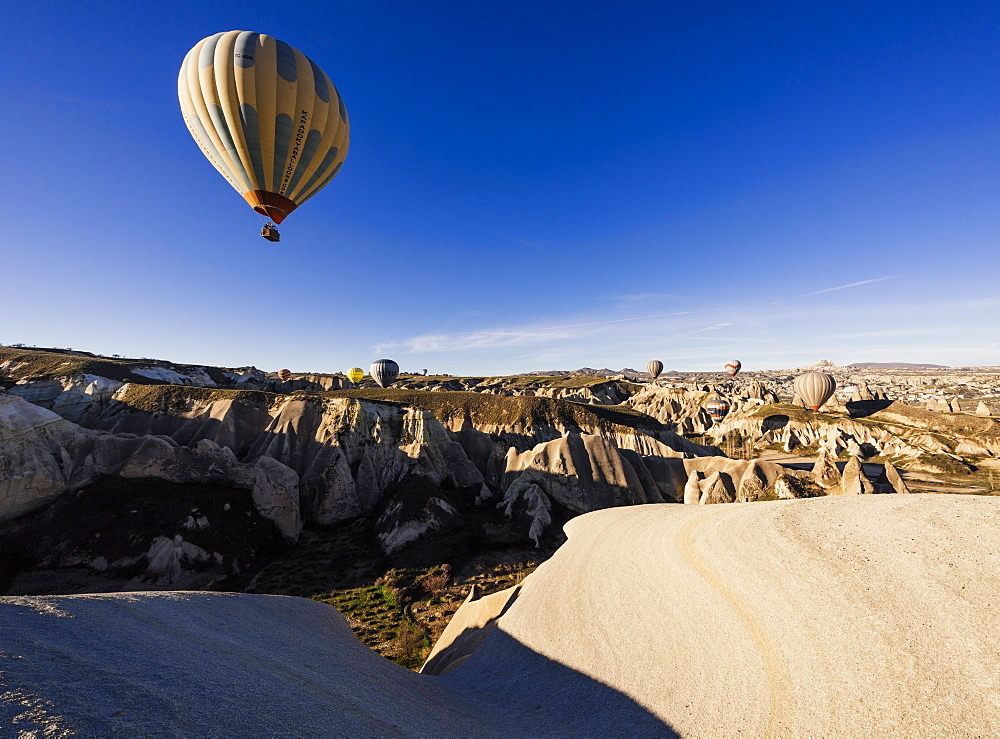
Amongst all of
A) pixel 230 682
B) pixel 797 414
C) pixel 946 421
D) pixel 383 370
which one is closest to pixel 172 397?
pixel 383 370

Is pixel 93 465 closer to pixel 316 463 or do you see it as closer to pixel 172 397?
pixel 316 463

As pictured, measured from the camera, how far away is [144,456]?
27.6 m

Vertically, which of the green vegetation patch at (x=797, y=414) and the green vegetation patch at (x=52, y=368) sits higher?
the green vegetation patch at (x=52, y=368)

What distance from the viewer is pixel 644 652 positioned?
11.6 meters

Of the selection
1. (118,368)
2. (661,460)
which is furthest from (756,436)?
(118,368)

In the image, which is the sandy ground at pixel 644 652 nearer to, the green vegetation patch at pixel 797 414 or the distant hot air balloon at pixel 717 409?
the green vegetation patch at pixel 797 414

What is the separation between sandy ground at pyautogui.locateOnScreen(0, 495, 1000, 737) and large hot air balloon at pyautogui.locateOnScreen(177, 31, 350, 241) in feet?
74.8

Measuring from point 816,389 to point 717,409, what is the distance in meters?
19.6

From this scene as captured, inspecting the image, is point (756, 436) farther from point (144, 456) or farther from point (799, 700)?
point (144, 456)

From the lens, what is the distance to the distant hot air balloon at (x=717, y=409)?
89.4 m

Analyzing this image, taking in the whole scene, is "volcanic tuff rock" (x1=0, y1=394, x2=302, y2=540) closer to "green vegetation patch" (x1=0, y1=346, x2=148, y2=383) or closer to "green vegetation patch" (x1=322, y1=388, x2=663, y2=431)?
"green vegetation patch" (x1=0, y1=346, x2=148, y2=383)

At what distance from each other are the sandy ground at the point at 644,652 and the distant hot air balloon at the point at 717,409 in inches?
3263

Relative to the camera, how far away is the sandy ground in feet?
18.7

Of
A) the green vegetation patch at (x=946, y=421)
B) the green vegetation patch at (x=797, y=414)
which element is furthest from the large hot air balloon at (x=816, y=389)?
the green vegetation patch at (x=946, y=421)
